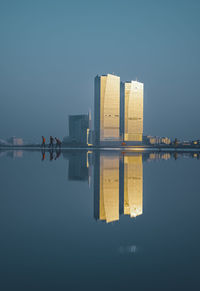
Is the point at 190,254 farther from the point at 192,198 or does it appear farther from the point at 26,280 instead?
the point at 192,198

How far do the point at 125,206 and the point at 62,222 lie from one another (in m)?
1.76

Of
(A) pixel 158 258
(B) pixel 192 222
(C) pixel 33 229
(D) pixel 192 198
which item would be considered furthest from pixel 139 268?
(D) pixel 192 198

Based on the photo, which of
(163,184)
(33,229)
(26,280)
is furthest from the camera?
(163,184)

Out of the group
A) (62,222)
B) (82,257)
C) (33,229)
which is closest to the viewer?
(82,257)

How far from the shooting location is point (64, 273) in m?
2.74

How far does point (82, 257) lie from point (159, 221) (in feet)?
6.70

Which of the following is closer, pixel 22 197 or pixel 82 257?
pixel 82 257

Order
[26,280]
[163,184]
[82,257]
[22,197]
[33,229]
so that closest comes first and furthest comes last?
1. [26,280]
2. [82,257]
3. [33,229]
4. [22,197]
5. [163,184]

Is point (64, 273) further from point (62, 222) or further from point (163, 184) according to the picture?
point (163, 184)

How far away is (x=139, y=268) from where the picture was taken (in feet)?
9.46

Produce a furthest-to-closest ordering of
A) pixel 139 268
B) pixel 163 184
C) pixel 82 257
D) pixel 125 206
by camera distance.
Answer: pixel 163 184 < pixel 125 206 < pixel 82 257 < pixel 139 268

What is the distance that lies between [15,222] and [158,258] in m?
2.53

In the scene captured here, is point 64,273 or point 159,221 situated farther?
point 159,221

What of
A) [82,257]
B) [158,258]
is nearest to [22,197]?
[82,257]
